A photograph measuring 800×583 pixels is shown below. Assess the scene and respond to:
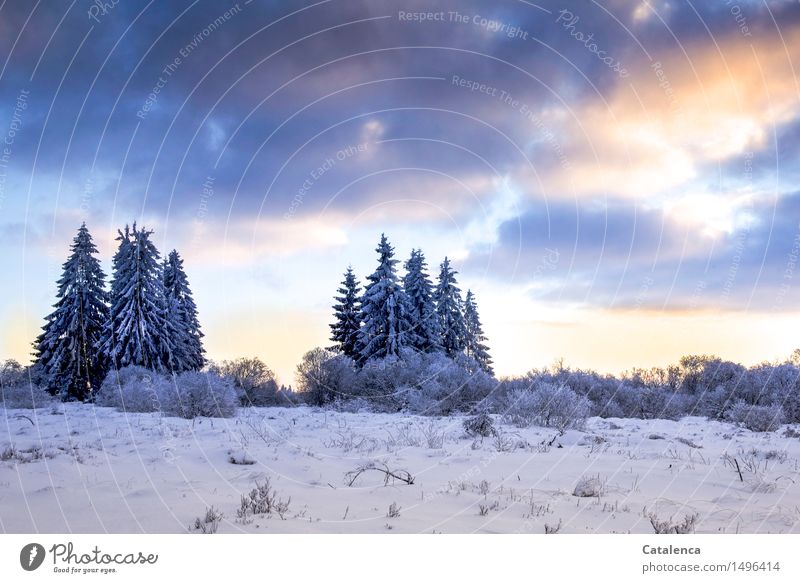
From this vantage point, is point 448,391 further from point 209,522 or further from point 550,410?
point 209,522

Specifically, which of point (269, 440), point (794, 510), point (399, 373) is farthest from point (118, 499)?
point (399, 373)

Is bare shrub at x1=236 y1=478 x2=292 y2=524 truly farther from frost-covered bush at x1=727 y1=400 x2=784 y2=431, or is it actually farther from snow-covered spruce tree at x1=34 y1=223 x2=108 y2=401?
snow-covered spruce tree at x1=34 y1=223 x2=108 y2=401

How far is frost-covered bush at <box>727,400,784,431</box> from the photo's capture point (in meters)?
15.6

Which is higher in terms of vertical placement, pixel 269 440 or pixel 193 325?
pixel 193 325

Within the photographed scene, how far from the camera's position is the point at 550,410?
15.8 m

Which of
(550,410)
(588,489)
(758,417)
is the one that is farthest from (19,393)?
(758,417)

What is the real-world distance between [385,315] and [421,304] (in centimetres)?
397

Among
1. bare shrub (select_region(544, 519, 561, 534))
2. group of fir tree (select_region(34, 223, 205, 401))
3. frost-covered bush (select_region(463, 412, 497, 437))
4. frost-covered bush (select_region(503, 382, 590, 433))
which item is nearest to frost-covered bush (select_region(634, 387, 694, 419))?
frost-covered bush (select_region(503, 382, 590, 433))

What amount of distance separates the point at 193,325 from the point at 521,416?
131ft

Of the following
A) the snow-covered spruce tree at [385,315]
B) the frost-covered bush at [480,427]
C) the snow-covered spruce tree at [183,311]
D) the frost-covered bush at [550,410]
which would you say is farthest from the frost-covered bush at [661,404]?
the snow-covered spruce tree at [183,311]

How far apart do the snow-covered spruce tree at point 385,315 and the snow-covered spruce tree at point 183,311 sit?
14.0 meters

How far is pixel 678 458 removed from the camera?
968 cm

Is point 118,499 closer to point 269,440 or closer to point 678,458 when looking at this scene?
point 269,440

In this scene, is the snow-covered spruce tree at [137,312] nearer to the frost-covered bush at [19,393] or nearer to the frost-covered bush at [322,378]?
the frost-covered bush at [19,393]
